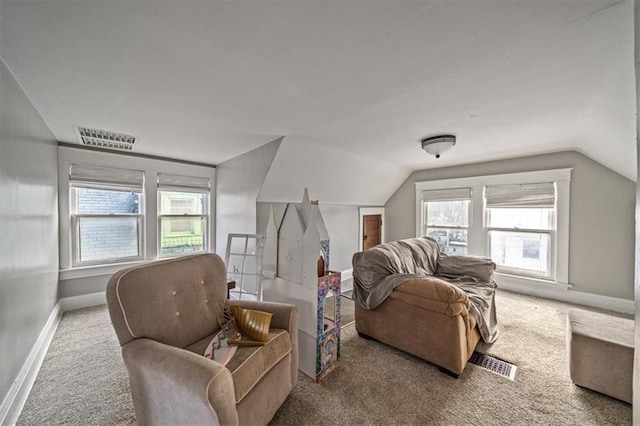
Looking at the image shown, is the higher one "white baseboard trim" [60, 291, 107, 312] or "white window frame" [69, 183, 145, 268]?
"white window frame" [69, 183, 145, 268]

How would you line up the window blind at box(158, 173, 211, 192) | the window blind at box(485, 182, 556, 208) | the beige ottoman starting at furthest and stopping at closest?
1. the window blind at box(158, 173, 211, 192)
2. the window blind at box(485, 182, 556, 208)
3. the beige ottoman

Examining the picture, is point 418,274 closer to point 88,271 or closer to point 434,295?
point 434,295

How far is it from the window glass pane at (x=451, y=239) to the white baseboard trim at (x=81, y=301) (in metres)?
5.42

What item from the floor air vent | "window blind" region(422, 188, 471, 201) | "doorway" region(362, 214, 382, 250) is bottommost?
the floor air vent

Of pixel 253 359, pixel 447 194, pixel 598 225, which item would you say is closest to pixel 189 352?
pixel 253 359

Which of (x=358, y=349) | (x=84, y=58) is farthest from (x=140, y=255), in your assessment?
(x=358, y=349)

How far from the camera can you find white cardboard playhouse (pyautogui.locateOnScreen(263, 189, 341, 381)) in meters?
1.87

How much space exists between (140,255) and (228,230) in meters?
1.33

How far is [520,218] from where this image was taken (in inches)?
148

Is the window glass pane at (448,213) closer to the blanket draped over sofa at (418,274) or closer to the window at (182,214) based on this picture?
the blanket draped over sofa at (418,274)

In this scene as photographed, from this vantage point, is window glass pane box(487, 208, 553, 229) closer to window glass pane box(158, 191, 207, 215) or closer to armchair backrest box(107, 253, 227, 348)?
armchair backrest box(107, 253, 227, 348)

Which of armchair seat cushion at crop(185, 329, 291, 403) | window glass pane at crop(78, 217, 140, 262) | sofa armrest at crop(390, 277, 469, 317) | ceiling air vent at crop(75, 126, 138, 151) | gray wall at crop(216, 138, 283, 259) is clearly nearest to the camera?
armchair seat cushion at crop(185, 329, 291, 403)

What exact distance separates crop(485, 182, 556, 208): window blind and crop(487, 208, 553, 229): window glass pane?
89 mm

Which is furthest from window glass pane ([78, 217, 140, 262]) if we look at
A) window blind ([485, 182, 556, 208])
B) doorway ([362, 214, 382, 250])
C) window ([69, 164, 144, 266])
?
window blind ([485, 182, 556, 208])
